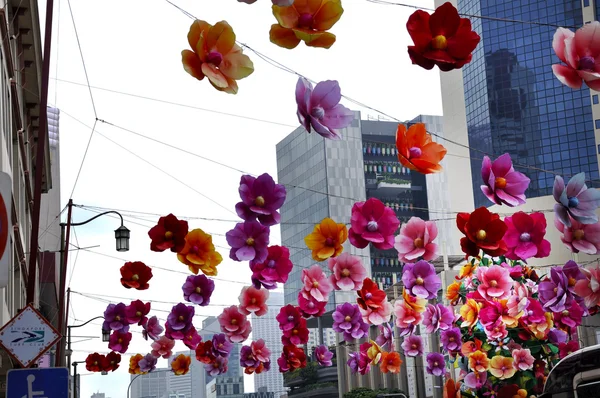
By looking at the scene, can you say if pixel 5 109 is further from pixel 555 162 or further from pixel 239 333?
pixel 555 162

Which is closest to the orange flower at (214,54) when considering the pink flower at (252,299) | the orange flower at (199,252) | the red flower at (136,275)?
the orange flower at (199,252)

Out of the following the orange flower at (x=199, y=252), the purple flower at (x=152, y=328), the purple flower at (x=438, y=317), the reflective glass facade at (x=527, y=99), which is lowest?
the purple flower at (x=438, y=317)

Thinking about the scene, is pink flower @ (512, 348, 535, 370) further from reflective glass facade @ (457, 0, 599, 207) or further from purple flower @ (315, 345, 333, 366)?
reflective glass facade @ (457, 0, 599, 207)

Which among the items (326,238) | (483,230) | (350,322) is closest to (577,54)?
(483,230)

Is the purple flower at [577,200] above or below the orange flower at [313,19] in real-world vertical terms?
below

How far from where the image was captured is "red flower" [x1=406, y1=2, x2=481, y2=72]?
263 inches

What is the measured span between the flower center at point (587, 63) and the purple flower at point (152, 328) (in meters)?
12.2

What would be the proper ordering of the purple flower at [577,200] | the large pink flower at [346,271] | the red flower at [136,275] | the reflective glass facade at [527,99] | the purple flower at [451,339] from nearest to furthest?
the purple flower at [577,200]
the large pink flower at [346,271]
the red flower at [136,275]
the purple flower at [451,339]
the reflective glass facade at [527,99]

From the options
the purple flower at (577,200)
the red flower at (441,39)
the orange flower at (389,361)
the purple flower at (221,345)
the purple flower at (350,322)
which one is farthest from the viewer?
the orange flower at (389,361)

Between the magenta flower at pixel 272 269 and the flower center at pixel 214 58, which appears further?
the magenta flower at pixel 272 269

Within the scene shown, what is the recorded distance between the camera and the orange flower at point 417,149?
8.40 meters

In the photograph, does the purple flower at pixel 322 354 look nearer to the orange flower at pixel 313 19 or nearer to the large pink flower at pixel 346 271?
the large pink flower at pixel 346 271

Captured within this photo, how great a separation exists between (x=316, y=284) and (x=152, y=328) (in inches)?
195

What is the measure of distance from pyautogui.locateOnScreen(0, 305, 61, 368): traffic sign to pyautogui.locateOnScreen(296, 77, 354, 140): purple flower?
5190 mm
